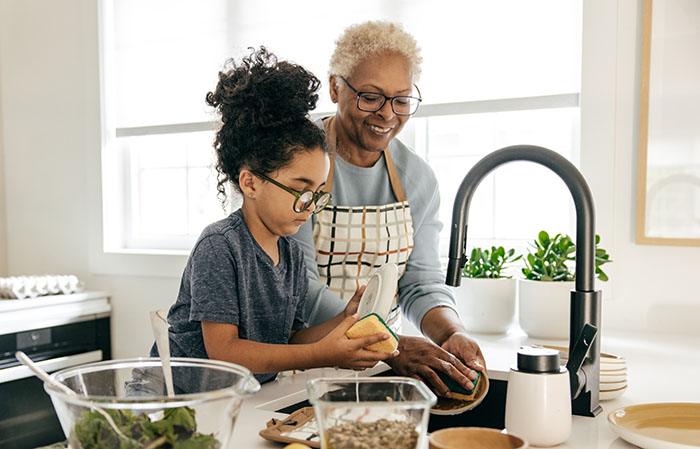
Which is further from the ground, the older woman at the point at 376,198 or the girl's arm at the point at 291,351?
the older woman at the point at 376,198

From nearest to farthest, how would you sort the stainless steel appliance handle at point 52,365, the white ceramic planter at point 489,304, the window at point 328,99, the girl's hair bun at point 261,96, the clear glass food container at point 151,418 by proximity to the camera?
the clear glass food container at point 151,418, the girl's hair bun at point 261,96, the white ceramic planter at point 489,304, the window at point 328,99, the stainless steel appliance handle at point 52,365

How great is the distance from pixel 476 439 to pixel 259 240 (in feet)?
2.24

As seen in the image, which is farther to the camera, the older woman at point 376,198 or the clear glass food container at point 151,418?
the older woman at point 376,198

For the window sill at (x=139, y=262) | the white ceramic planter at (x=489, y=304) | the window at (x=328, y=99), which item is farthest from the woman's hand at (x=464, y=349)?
the window sill at (x=139, y=262)

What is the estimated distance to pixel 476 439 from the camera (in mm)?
699

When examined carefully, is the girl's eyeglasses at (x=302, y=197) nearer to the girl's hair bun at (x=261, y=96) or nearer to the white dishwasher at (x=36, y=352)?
the girl's hair bun at (x=261, y=96)

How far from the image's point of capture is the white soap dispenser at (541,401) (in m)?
0.82

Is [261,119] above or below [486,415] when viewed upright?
above

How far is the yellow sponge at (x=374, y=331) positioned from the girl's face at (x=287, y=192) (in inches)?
11.9

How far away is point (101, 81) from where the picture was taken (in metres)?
2.85

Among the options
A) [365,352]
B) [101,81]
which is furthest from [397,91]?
[101,81]

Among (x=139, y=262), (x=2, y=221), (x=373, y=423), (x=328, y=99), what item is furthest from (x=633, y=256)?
(x=2, y=221)

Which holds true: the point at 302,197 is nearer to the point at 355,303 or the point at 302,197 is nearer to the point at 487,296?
the point at 355,303

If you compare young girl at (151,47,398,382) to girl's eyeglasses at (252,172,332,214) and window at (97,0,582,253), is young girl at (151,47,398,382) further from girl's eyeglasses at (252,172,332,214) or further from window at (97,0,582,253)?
window at (97,0,582,253)
